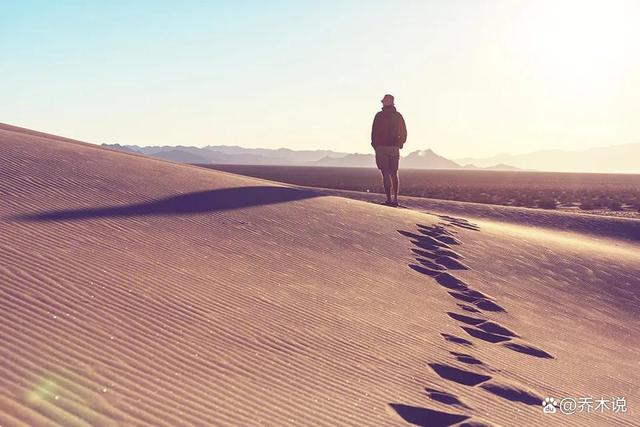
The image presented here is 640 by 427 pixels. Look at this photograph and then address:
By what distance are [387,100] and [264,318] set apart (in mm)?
8293

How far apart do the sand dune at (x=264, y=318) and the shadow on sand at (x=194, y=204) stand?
0.15 feet

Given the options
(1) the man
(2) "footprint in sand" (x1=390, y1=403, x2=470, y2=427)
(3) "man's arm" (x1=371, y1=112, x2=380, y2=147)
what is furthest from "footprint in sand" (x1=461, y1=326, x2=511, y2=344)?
(3) "man's arm" (x1=371, y1=112, x2=380, y2=147)

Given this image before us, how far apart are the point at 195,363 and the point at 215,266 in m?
1.98

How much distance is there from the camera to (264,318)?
4289 millimetres

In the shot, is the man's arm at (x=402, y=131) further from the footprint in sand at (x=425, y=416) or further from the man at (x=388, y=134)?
the footprint in sand at (x=425, y=416)

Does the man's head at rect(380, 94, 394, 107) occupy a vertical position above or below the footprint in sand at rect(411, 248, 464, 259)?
above

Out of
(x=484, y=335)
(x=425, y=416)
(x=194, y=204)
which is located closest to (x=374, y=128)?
(x=194, y=204)

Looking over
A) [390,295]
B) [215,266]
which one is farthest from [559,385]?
[215,266]

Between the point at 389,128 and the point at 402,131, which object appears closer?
the point at 389,128

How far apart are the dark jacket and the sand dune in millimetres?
3169

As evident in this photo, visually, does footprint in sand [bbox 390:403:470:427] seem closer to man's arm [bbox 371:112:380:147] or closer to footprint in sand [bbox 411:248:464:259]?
footprint in sand [bbox 411:248:464:259]

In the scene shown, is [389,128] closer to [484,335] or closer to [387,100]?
[387,100]

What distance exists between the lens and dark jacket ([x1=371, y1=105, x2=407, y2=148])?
464 inches

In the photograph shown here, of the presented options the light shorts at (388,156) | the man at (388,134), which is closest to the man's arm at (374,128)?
the man at (388,134)
